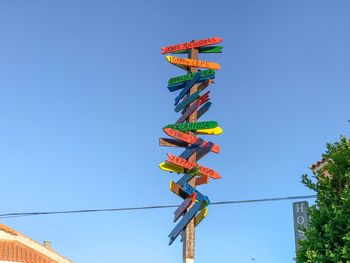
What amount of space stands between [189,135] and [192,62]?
2.89 metres

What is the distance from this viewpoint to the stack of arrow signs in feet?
54.3

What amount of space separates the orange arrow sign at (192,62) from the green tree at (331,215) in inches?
274

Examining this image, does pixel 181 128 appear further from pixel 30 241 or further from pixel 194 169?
pixel 30 241

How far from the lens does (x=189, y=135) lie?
56.7 ft

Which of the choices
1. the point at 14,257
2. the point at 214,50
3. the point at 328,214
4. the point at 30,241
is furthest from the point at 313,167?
the point at 30,241

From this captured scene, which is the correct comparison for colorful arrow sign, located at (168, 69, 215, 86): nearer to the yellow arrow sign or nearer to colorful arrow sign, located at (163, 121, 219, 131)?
colorful arrow sign, located at (163, 121, 219, 131)

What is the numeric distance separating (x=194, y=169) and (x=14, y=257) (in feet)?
42.1

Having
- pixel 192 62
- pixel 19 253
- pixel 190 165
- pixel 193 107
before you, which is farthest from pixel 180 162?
pixel 19 253

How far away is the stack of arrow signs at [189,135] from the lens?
16562 millimetres

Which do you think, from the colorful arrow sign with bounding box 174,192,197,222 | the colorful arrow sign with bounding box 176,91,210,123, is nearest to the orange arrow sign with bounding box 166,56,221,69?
the colorful arrow sign with bounding box 176,91,210,123

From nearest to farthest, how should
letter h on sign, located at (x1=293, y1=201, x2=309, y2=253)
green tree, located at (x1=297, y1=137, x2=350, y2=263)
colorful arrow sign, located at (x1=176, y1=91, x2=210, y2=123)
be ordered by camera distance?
green tree, located at (x1=297, y1=137, x2=350, y2=263) < colorful arrow sign, located at (x1=176, y1=91, x2=210, y2=123) < letter h on sign, located at (x1=293, y1=201, x2=309, y2=253)

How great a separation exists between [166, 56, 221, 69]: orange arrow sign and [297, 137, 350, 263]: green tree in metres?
6.95

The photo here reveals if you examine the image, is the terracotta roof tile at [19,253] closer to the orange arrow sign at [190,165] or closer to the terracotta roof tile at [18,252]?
the terracotta roof tile at [18,252]

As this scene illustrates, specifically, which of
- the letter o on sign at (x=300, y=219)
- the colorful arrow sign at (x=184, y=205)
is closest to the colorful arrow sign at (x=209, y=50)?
the colorful arrow sign at (x=184, y=205)
